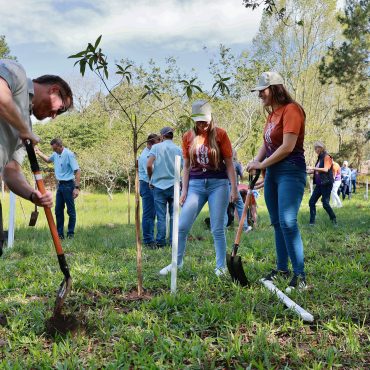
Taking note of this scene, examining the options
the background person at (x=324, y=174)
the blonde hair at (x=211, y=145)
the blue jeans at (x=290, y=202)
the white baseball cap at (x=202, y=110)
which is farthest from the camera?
the background person at (x=324, y=174)

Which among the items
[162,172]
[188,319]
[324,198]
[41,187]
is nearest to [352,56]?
[324,198]

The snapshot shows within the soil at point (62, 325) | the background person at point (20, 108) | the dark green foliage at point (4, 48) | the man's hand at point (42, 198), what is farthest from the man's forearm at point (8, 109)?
the dark green foliage at point (4, 48)

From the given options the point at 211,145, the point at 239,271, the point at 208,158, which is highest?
the point at 211,145

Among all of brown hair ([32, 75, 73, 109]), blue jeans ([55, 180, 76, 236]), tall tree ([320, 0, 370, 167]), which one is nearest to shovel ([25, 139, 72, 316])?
brown hair ([32, 75, 73, 109])

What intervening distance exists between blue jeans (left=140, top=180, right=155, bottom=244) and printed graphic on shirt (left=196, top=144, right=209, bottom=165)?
3122 mm

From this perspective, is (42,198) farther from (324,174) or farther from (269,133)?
(324,174)

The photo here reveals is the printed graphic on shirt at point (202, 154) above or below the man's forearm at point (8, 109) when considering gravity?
below

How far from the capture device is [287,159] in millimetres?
3771

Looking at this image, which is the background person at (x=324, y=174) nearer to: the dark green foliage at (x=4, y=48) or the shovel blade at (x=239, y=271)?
the shovel blade at (x=239, y=271)

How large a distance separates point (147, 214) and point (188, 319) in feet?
14.8

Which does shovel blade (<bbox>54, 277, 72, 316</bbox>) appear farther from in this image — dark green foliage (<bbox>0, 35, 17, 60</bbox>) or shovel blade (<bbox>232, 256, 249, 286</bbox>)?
dark green foliage (<bbox>0, 35, 17, 60</bbox>)

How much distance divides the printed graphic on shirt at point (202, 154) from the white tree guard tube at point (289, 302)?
136cm

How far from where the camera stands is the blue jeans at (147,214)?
7.30 metres

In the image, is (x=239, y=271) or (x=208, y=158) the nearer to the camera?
(x=239, y=271)
